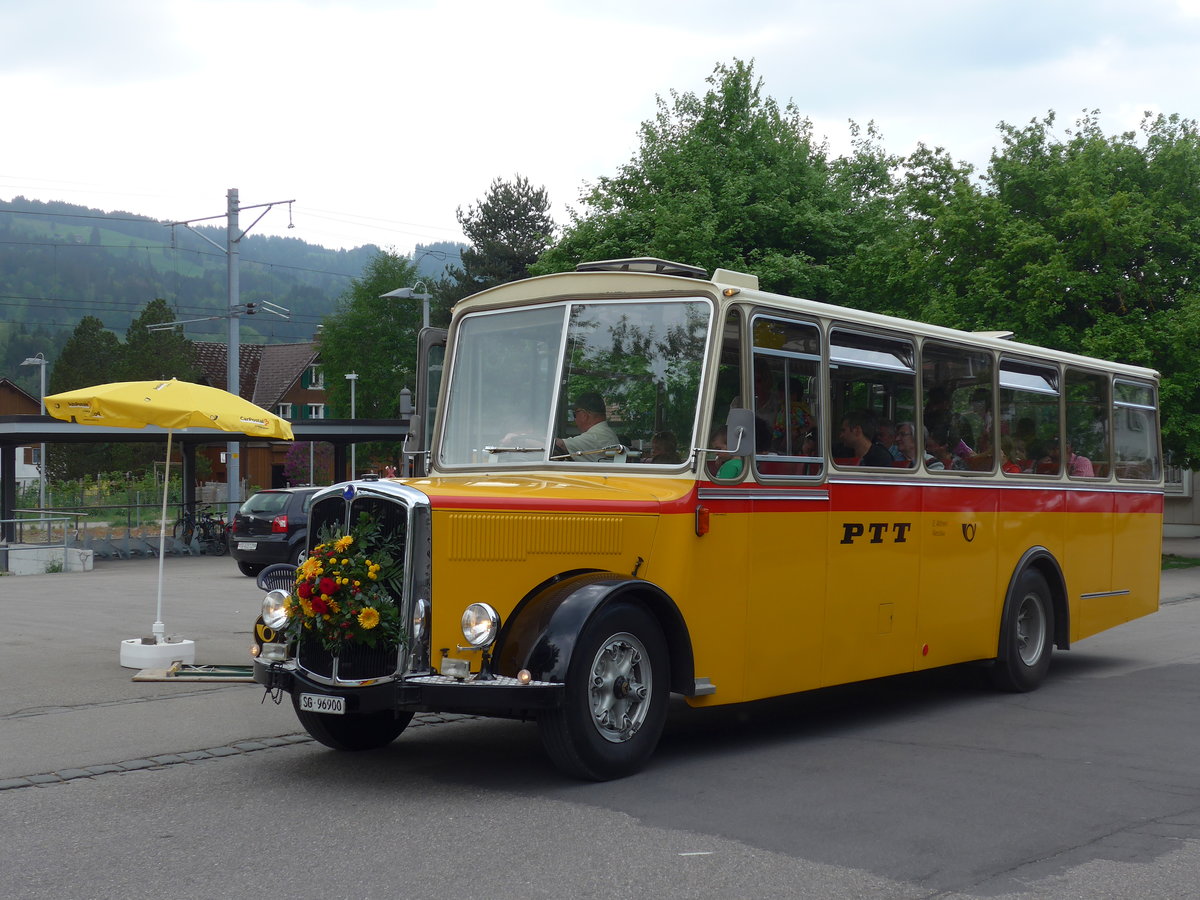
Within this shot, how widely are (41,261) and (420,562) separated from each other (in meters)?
171

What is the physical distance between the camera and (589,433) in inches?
321

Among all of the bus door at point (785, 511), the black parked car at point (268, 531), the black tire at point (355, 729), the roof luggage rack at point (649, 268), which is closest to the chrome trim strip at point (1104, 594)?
the bus door at point (785, 511)

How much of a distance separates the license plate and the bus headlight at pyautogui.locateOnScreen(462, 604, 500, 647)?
0.73m

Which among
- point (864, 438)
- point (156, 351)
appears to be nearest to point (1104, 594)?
point (864, 438)

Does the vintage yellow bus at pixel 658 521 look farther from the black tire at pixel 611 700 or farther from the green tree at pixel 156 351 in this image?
the green tree at pixel 156 351

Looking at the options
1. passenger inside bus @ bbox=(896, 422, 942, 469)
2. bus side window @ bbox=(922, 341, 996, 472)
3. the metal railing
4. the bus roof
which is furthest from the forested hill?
the bus roof

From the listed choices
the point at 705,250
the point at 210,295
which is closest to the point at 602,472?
the point at 705,250

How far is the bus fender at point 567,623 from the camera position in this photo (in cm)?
686

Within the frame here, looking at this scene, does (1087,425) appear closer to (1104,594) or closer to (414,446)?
(1104,594)

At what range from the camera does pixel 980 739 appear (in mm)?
8734

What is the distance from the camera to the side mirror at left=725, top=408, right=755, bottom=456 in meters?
7.60

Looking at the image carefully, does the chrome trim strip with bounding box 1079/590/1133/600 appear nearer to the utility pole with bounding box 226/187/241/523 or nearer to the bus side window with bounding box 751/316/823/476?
the bus side window with bounding box 751/316/823/476

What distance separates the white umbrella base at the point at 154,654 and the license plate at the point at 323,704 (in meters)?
5.22

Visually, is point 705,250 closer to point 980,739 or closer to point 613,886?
point 980,739
